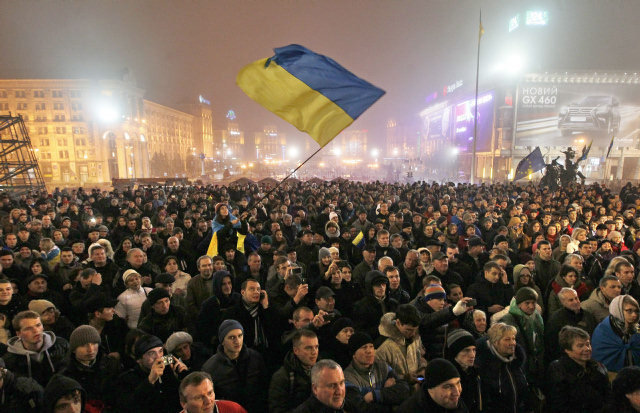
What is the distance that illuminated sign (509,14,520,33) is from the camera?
2760 inches

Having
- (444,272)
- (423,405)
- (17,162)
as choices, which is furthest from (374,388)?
(17,162)

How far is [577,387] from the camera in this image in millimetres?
3650

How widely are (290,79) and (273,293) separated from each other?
3486 mm

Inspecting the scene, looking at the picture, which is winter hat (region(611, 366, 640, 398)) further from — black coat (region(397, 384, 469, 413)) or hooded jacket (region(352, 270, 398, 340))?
hooded jacket (region(352, 270, 398, 340))

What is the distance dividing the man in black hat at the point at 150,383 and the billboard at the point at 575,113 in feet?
202

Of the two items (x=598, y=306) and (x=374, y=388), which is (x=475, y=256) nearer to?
(x=598, y=306)

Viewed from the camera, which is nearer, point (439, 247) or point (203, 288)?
point (203, 288)

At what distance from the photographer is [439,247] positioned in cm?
774

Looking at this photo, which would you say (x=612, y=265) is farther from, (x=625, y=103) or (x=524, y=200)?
(x=625, y=103)

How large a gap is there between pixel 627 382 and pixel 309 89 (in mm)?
5434

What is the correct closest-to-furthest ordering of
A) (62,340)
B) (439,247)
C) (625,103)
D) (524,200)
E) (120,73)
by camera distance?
(62,340), (439,247), (524,200), (625,103), (120,73)

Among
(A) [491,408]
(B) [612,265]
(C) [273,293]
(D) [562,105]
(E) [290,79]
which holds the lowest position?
(A) [491,408]

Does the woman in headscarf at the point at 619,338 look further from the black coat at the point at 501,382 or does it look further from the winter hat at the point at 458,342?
the winter hat at the point at 458,342

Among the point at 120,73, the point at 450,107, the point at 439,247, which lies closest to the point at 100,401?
the point at 439,247
